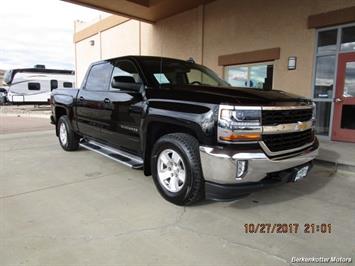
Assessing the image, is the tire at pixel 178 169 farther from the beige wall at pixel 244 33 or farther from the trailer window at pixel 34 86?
the trailer window at pixel 34 86

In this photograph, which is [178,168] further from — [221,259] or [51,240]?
[51,240]

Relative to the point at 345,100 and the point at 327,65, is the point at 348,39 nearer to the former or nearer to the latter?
the point at 327,65

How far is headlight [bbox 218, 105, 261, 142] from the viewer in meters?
2.99

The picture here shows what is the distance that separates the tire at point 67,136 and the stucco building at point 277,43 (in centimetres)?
572

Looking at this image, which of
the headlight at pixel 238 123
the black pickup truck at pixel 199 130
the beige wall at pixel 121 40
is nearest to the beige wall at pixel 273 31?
the black pickup truck at pixel 199 130

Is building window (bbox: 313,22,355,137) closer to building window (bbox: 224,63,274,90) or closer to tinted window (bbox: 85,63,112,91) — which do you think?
building window (bbox: 224,63,274,90)

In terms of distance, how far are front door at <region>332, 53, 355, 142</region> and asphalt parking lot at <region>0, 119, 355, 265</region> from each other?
2849 mm

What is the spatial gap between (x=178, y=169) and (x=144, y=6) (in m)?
9.23

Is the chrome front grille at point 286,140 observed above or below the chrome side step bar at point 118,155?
above

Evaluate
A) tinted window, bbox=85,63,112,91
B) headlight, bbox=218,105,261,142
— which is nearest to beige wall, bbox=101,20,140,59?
tinted window, bbox=85,63,112,91

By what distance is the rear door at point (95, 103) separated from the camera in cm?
502

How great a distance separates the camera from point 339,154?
5.98m

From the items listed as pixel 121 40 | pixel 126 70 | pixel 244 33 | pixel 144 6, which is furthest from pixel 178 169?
pixel 121 40

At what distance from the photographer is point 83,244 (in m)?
2.76
